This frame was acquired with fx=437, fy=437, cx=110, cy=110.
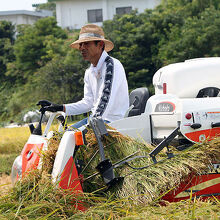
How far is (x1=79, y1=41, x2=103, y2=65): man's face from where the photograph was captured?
16.3 feet

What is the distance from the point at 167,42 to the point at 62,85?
225 inches

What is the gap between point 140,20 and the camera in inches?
952

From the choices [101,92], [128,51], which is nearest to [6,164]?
[101,92]

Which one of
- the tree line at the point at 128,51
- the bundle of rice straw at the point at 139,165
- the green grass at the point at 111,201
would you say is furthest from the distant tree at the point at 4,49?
the green grass at the point at 111,201

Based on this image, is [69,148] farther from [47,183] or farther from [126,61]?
[126,61]

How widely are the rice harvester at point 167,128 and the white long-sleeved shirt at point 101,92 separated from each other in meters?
0.15

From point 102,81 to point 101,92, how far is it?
0.26 m

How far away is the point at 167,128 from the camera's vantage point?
4637mm

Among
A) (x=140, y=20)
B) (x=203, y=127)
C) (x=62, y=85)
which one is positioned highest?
(x=140, y=20)

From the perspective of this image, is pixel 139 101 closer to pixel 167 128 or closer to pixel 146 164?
pixel 167 128

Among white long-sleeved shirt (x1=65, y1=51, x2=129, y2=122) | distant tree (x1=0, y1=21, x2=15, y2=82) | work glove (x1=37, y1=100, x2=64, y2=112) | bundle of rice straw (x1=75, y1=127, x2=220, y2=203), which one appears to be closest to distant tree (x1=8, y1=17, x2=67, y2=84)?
distant tree (x1=0, y1=21, x2=15, y2=82)

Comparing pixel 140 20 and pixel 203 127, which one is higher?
pixel 140 20

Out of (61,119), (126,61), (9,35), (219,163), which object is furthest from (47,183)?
(9,35)

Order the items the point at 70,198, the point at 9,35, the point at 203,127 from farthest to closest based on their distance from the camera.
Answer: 1. the point at 9,35
2. the point at 203,127
3. the point at 70,198
